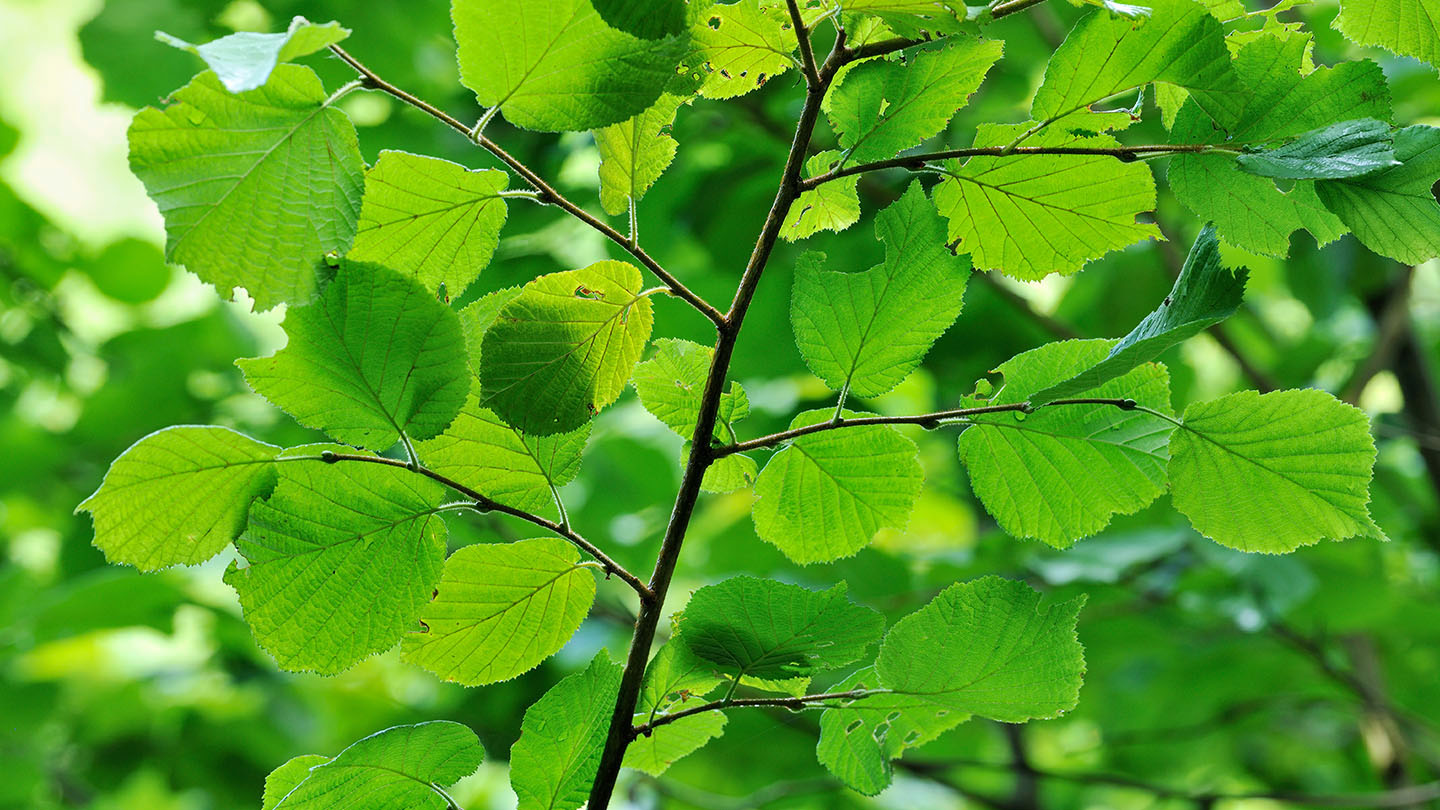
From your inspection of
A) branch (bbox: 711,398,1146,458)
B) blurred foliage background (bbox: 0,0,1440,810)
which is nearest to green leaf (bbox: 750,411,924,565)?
branch (bbox: 711,398,1146,458)

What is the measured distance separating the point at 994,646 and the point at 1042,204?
0.14 meters

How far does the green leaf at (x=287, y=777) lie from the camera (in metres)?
0.37

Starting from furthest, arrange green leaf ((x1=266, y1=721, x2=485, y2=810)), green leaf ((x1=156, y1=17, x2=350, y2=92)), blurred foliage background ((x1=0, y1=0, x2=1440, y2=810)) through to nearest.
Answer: blurred foliage background ((x1=0, y1=0, x2=1440, y2=810)) → green leaf ((x1=266, y1=721, x2=485, y2=810)) → green leaf ((x1=156, y1=17, x2=350, y2=92))

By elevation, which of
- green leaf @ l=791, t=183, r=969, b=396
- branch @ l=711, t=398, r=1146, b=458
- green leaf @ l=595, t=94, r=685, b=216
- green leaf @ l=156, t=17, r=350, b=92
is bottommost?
branch @ l=711, t=398, r=1146, b=458

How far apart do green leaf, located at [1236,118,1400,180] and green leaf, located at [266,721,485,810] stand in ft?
1.00

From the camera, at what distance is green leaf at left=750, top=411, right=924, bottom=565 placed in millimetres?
369

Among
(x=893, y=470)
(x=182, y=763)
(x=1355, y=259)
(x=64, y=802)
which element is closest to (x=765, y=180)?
(x=1355, y=259)

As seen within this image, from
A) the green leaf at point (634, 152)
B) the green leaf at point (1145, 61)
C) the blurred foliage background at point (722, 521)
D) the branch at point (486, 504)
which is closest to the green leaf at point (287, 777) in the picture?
the branch at point (486, 504)

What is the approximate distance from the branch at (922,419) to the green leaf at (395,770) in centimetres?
13

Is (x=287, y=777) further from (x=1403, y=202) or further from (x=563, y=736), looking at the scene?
(x=1403, y=202)

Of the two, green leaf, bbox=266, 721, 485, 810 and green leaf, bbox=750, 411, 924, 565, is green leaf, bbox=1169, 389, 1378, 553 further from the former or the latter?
green leaf, bbox=266, 721, 485, 810

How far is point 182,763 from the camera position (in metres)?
1.66

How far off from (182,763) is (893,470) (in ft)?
5.41

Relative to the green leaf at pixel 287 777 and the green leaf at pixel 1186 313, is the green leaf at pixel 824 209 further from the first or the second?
the green leaf at pixel 287 777
